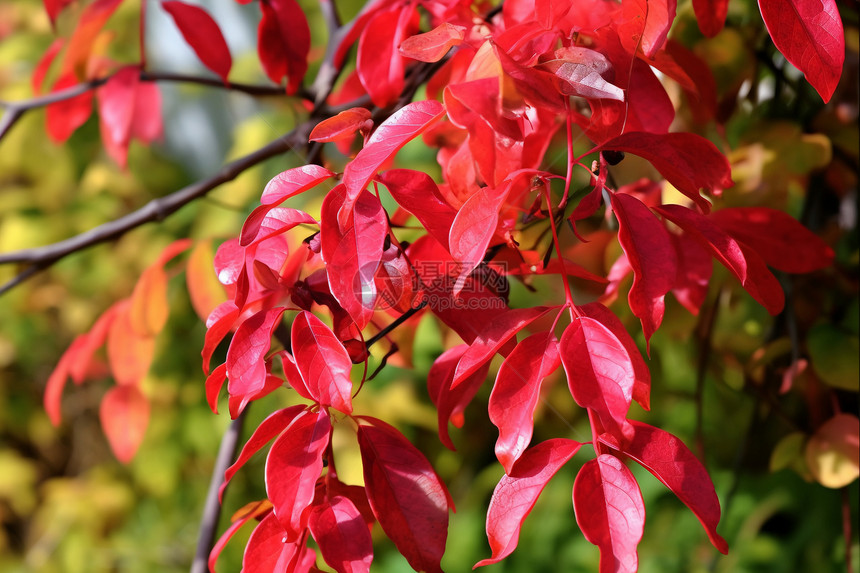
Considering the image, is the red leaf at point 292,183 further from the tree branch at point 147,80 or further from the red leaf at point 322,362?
the tree branch at point 147,80

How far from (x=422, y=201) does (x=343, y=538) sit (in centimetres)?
17

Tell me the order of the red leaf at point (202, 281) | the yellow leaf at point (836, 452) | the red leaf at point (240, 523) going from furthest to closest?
the red leaf at point (202, 281) < the yellow leaf at point (836, 452) < the red leaf at point (240, 523)

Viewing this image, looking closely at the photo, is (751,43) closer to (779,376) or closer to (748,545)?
(779,376)

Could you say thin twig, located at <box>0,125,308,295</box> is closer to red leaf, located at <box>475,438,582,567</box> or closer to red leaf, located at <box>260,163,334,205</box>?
red leaf, located at <box>260,163,334,205</box>

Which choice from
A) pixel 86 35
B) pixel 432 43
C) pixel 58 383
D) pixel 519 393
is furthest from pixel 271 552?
pixel 86 35

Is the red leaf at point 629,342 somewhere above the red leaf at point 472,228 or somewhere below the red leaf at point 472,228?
below

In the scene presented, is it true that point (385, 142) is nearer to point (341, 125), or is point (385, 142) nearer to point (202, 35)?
point (341, 125)

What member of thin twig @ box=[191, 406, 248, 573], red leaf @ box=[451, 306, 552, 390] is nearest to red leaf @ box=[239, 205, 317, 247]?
red leaf @ box=[451, 306, 552, 390]

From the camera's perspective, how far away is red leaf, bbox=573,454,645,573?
30cm

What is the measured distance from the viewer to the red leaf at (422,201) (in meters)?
0.32

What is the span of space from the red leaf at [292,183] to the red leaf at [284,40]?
0.85 feet

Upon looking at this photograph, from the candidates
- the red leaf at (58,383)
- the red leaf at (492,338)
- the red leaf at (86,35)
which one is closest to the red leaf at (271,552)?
the red leaf at (492,338)

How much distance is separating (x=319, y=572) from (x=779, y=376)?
46cm

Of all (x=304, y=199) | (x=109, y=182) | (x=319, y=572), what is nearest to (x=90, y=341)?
(x=304, y=199)
